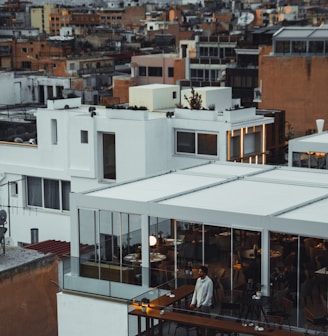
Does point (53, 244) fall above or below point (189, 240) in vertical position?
below

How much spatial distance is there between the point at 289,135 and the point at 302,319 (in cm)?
2834

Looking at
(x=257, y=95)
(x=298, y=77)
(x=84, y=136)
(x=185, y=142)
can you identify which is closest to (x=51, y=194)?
(x=84, y=136)

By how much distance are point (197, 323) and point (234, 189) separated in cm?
432

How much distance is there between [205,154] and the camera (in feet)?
99.8

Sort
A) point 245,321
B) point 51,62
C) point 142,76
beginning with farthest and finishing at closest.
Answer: point 51,62 → point 142,76 → point 245,321

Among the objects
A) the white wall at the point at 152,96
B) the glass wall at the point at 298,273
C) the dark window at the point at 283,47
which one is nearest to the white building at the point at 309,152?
the glass wall at the point at 298,273

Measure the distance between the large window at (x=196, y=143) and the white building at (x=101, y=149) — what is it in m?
0.03

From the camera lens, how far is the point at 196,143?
30641mm

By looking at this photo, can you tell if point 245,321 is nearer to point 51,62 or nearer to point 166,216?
point 166,216

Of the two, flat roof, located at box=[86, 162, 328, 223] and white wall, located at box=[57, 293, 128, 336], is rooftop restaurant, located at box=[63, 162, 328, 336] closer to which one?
flat roof, located at box=[86, 162, 328, 223]

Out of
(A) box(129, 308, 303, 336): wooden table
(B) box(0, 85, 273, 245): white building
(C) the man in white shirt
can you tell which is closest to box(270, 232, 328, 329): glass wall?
(A) box(129, 308, 303, 336): wooden table

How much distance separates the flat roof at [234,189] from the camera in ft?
58.9

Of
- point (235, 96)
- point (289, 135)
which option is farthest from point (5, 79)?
point (289, 135)

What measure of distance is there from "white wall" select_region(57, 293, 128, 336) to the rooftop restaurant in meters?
0.18
